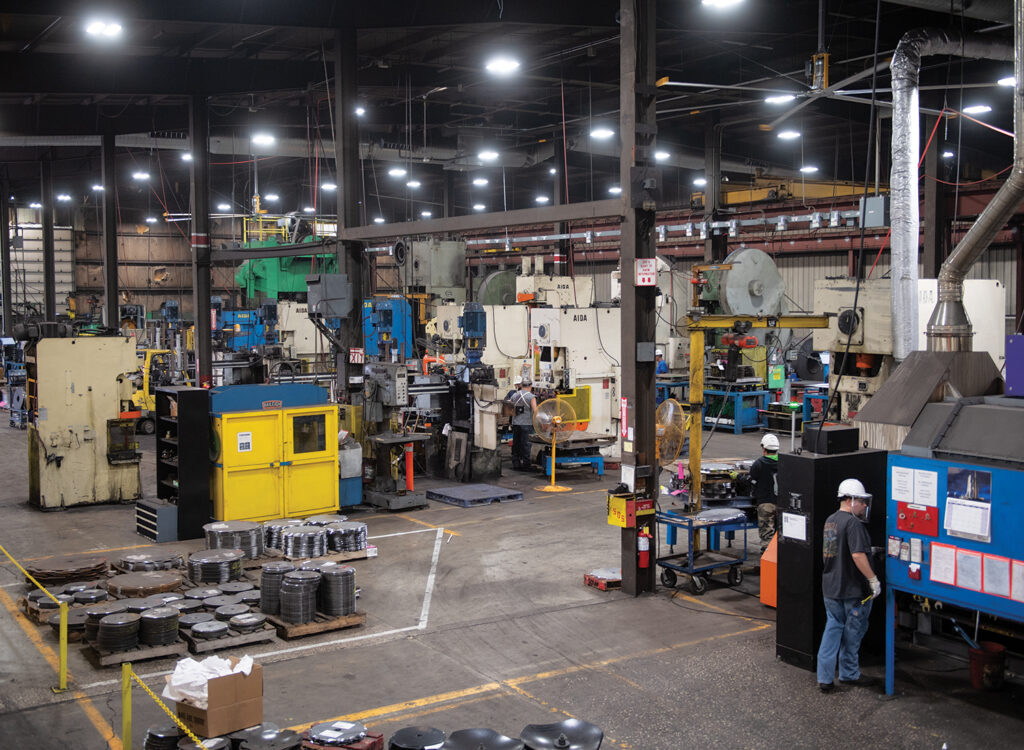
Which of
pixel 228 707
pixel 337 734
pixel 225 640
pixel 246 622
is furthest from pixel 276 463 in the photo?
pixel 337 734

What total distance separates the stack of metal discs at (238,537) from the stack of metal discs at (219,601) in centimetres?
151

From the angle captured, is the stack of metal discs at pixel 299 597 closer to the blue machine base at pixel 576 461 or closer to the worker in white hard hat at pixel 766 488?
the worker in white hard hat at pixel 766 488

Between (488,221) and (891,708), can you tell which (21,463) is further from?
(891,708)

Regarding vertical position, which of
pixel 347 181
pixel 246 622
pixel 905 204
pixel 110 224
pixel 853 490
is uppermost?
pixel 110 224

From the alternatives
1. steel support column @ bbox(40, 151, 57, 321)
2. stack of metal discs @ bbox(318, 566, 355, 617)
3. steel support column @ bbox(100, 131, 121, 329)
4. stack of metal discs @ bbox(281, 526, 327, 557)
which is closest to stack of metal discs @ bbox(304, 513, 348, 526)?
stack of metal discs @ bbox(281, 526, 327, 557)

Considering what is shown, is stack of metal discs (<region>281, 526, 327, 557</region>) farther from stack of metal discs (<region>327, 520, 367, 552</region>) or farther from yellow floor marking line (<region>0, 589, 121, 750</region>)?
yellow floor marking line (<region>0, 589, 121, 750</region>)

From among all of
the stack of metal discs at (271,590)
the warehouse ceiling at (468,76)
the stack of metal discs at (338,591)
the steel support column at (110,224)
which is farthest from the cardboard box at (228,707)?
the steel support column at (110,224)

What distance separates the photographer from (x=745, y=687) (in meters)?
6.74

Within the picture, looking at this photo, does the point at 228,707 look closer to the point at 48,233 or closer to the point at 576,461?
the point at 576,461

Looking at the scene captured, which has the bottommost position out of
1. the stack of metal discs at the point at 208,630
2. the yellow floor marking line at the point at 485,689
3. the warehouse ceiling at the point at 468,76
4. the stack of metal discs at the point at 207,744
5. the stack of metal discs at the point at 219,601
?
the yellow floor marking line at the point at 485,689

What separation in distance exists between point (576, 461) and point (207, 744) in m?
10.7

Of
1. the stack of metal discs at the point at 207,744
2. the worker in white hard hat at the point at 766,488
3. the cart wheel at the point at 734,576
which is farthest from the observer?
the worker in white hard hat at the point at 766,488

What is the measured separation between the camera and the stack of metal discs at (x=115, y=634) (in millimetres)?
7219

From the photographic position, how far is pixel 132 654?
720 centimetres
